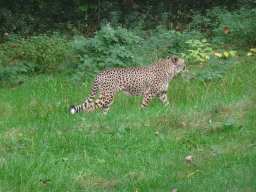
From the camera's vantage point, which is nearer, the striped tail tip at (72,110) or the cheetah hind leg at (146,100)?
the striped tail tip at (72,110)

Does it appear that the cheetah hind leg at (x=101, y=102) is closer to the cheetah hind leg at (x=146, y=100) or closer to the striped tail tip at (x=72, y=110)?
the striped tail tip at (x=72, y=110)

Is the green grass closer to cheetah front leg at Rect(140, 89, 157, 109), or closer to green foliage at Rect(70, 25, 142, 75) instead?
cheetah front leg at Rect(140, 89, 157, 109)

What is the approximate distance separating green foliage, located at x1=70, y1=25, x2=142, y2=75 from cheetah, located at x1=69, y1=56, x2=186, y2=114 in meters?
1.55

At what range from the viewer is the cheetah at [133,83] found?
22.1 ft

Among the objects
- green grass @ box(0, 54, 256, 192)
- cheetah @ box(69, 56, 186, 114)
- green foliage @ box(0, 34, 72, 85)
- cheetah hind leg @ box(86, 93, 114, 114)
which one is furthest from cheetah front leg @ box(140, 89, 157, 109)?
green foliage @ box(0, 34, 72, 85)

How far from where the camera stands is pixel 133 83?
275 inches

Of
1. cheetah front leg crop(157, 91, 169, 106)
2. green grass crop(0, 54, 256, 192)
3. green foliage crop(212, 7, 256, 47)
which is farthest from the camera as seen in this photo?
green foliage crop(212, 7, 256, 47)

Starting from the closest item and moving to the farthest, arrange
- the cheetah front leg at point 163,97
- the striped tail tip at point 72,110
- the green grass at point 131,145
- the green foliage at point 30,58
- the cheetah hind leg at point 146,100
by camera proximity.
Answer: the green grass at point 131,145 → the striped tail tip at point 72,110 → the cheetah hind leg at point 146,100 → the cheetah front leg at point 163,97 → the green foliage at point 30,58

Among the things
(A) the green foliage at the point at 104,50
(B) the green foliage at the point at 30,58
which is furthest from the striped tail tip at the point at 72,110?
(B) the green foliage at the point at 30,58

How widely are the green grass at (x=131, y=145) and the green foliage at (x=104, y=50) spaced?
1665mm

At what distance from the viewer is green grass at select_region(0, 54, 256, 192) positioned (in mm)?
3793

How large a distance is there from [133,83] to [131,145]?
7.40 ft

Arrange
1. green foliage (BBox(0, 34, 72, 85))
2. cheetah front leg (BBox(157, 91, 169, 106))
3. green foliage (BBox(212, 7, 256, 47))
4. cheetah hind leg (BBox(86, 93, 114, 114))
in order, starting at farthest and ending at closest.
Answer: green foliage (BBox(212, 7, 256, 47)) < green foliage (BBox(0, 34, 72, 85)) < cheetah front leg (BBox(157, 91, 169, 106)) < cheetah hind leg (BBox(86, 93, 114, 114))

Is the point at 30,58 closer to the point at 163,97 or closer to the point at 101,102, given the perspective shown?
the point at 101,102
